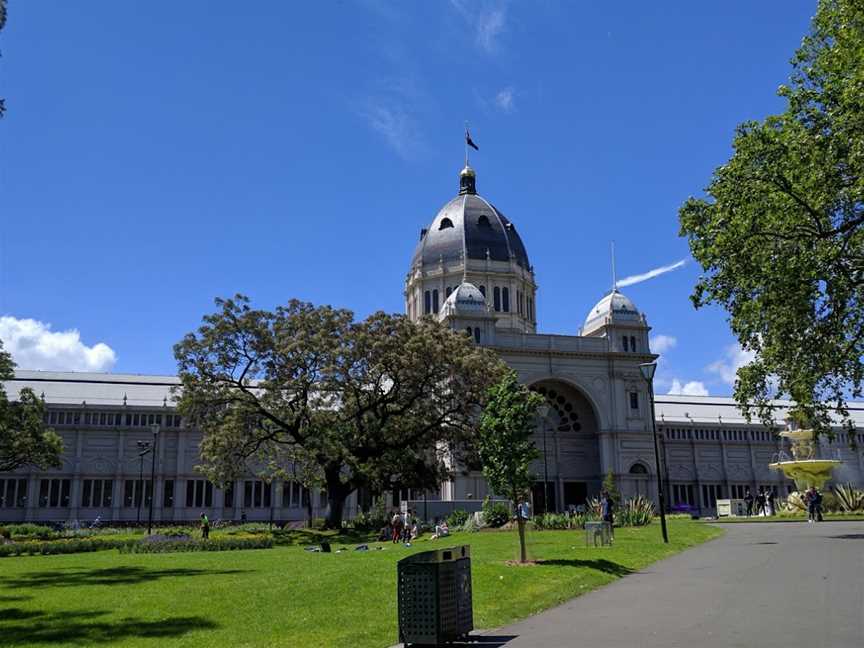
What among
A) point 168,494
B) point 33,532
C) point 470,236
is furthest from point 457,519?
point 470,236

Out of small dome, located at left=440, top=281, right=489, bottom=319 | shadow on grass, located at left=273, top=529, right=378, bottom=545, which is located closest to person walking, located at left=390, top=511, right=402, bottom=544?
shadow on grass, located at left=273, top=529, right=378, bottom=545

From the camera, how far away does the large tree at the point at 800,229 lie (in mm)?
25984

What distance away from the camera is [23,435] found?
171ft

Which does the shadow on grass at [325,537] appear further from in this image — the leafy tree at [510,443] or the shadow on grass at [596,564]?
the shadow on grass at [596,564]

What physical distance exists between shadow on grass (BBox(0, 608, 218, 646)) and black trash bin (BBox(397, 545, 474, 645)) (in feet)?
12.1

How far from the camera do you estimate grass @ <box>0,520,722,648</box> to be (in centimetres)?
1252

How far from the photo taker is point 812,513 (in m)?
38.3

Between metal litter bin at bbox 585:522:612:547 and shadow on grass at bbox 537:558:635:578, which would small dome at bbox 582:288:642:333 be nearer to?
metal litter bin at bbox 585:522:612:547

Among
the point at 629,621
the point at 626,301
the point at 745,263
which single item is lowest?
the point at 629,621

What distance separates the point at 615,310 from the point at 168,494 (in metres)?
47.4

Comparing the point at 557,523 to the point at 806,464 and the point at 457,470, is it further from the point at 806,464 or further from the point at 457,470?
the point at 457,470

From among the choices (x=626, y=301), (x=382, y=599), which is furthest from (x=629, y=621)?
(x=626, y=301)

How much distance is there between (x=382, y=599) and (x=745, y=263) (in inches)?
774

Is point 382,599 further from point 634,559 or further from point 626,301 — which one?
point 626,301
